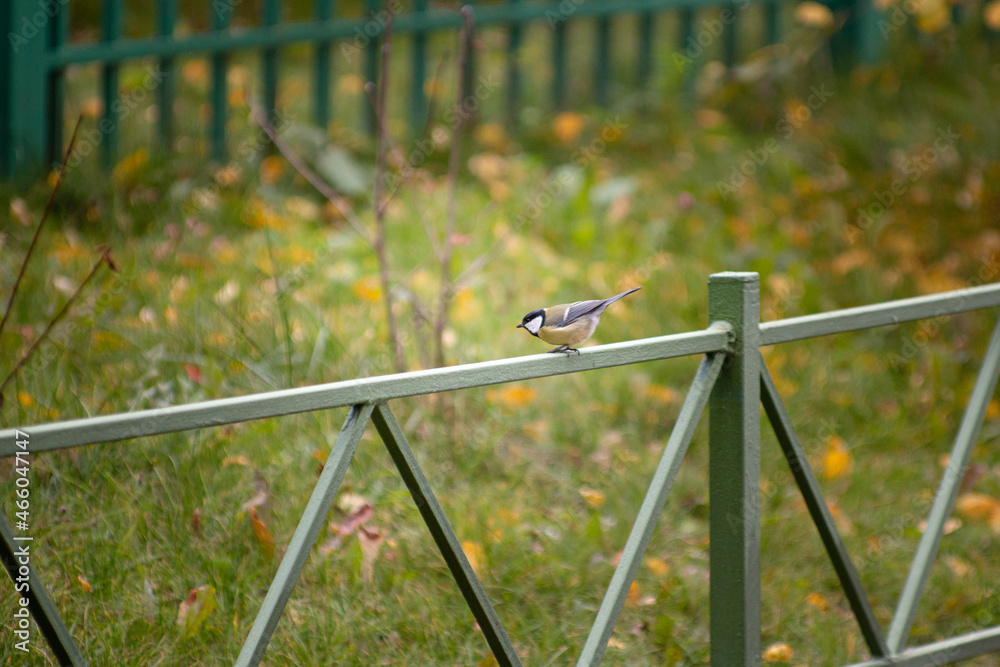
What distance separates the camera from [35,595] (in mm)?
1219

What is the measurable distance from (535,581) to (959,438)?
3.45ft

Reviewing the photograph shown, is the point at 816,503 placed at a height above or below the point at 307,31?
below

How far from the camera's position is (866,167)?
5.13m

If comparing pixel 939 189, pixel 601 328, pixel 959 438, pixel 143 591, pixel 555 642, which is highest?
pixel 939 189

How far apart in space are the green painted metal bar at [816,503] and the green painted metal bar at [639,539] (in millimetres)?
162

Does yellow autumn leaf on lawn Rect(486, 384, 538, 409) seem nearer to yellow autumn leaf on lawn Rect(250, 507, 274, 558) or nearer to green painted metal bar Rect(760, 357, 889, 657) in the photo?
yellow autumn leaf on lawn Rect(250, 507, 274, 558)

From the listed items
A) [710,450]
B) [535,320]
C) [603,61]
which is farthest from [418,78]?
[710,450]

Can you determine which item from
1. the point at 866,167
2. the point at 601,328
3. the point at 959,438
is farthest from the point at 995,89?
the point at 959,438

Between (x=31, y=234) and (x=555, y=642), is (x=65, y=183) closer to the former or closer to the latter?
(x=31, y=234)

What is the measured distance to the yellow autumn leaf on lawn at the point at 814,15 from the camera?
5414 mm

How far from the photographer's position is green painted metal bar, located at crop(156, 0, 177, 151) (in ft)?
14.5

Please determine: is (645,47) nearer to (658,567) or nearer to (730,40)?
(730,40)
